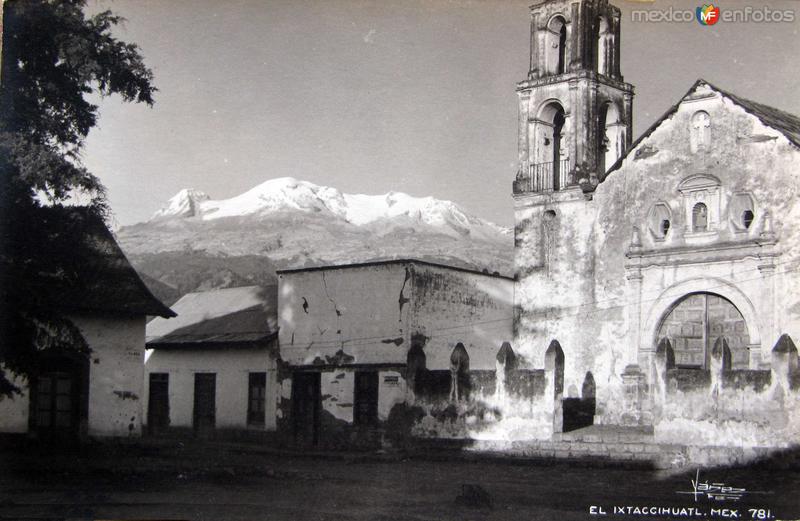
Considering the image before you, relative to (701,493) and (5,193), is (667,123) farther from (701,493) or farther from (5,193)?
(5,193)

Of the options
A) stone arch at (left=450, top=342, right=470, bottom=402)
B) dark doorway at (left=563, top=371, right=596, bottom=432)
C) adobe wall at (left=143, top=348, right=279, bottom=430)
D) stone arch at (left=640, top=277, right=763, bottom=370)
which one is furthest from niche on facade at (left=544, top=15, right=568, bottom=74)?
adobe wall at (left=143, top=348, right=279, bottom=430)

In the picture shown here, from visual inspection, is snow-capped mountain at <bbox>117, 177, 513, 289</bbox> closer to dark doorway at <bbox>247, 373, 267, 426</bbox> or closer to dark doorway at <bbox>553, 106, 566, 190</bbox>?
dark doorway at <bbox>553, 106, 566, 190</bbox>

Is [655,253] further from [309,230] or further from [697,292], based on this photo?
[309,230]

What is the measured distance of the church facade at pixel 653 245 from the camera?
14953 millimetres

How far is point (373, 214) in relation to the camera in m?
19.5

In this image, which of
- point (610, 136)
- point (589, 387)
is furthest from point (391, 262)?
point (610, 136)

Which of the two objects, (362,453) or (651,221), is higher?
(651,221)

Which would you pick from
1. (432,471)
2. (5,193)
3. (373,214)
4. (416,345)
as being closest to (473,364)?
(416,345)

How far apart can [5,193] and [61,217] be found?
0.80 m

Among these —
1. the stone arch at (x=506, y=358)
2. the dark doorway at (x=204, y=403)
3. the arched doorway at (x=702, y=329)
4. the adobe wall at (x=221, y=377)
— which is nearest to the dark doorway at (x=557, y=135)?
the arched doorway at (x=702, y=329)

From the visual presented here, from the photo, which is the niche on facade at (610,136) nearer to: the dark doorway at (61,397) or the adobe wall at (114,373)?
the adobe wall at (114,373)

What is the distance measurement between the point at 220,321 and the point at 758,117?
486 inches

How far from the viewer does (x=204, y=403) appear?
23.4 metres

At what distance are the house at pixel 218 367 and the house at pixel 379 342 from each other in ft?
2.50
